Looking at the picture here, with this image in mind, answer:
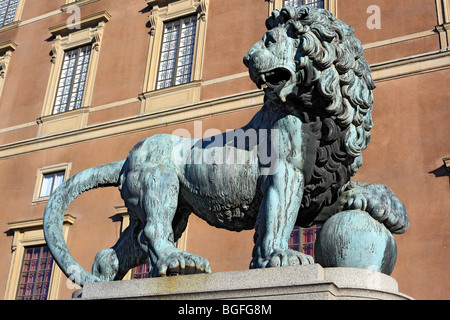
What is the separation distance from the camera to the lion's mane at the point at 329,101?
11.5ft

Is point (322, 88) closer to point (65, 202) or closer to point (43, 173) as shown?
point (65, 202)

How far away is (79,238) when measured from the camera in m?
15.7

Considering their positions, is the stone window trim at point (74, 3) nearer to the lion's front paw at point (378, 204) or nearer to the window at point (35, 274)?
the window at point (35, 274)

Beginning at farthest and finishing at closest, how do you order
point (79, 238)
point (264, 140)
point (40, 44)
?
point (40, 44), point (79, 238), point (264, 140)

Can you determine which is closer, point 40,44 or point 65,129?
point 65,129

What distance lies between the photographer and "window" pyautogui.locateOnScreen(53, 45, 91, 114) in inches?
727

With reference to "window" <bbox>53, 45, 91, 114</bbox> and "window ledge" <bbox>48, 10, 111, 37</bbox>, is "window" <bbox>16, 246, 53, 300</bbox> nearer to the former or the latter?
"window" <bbox>53, 45, 91, 114</bbox>

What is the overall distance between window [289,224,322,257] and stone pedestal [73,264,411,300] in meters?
9.85

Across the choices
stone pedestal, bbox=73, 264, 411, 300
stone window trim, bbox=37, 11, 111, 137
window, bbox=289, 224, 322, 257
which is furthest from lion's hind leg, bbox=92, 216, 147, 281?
stone window trim, bbox=37, 11, 111, 137

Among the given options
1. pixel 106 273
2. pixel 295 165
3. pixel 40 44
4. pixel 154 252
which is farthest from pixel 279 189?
pixel 40 44

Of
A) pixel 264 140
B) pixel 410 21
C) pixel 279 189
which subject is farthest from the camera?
pixel 410 21

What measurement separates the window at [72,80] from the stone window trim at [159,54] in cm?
247
